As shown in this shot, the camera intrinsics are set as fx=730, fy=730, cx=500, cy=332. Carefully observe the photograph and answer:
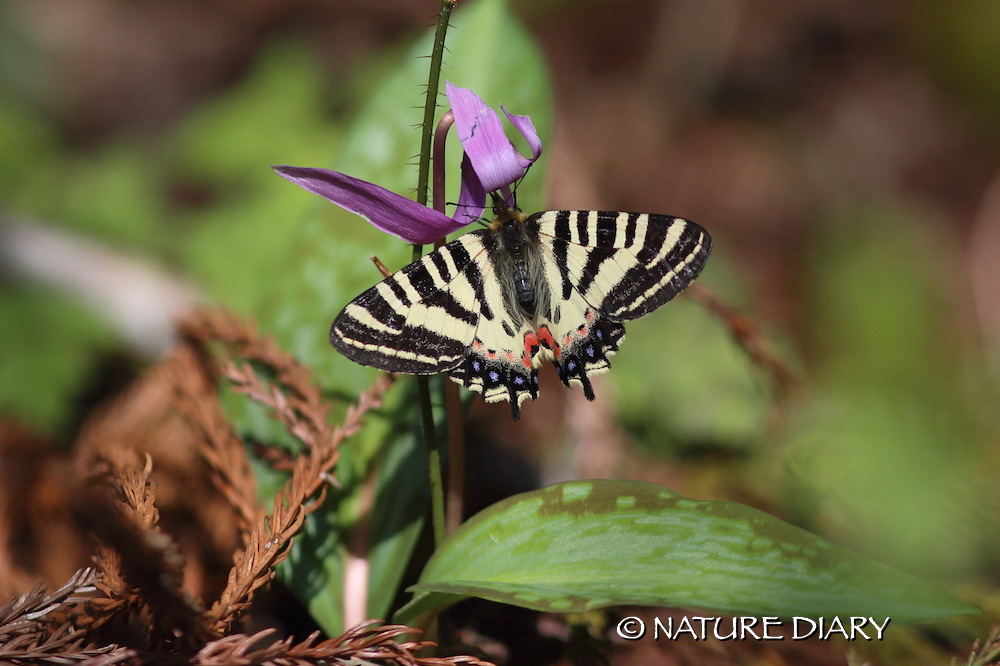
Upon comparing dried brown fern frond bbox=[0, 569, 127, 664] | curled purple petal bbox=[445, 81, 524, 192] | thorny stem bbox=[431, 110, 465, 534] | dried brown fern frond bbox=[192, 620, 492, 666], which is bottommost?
dried brown fern frond bbox=[192, 620, 492, 666]

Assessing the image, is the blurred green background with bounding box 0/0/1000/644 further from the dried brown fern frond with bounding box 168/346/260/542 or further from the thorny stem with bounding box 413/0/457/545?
the thorny stem with bounding box 413/0/457/545

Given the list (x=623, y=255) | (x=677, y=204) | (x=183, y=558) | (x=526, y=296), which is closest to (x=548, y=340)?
(x=526, y=296)

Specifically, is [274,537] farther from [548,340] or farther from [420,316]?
[548,340]

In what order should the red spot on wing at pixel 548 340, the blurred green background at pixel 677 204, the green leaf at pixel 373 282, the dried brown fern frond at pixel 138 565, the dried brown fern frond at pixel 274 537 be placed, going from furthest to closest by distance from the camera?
the blurred green background at pixel 677 204 → the green leaf at pixel 373 282 → the red spot on wing at pixel 548 340 → the dried brown fern frond at pixel 274 537 → the dried brown fern frond at pixel 138 565

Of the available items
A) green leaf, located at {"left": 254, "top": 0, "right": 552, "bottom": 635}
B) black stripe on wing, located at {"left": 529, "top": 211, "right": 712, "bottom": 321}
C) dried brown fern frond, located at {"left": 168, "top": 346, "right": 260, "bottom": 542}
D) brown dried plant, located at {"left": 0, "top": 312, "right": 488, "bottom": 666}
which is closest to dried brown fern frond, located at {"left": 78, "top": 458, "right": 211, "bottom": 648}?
brown dried plant, located at {"left": 0, "top": 312, "right": 488, "bottom": 666}

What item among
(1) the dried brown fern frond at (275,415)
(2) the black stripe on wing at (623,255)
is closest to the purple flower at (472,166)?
(2) the black stripe on wing at (623,255)

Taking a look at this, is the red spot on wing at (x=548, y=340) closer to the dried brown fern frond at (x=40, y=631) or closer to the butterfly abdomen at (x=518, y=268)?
the butterfly abdomen at (x=518, y=268)

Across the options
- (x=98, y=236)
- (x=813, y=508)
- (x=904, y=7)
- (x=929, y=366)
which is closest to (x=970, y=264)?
(x=929, y=366)
